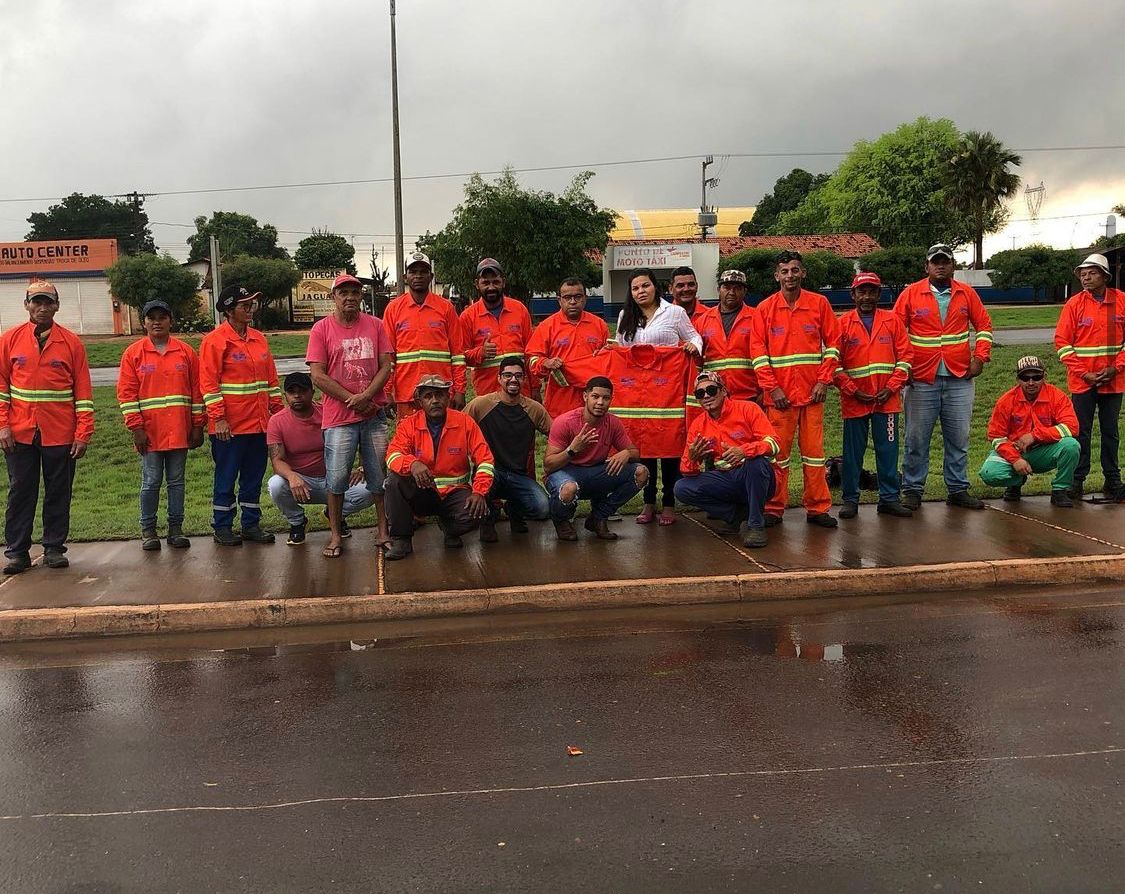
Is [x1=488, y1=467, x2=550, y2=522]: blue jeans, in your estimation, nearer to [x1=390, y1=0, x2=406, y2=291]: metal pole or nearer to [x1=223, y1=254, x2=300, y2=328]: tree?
[x1=390, y1=0, x2=406, y2=291]: metal pole

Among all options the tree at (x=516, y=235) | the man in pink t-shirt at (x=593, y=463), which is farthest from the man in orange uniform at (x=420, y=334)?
the tree at (x=516, y=235)

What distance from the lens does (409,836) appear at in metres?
3.40

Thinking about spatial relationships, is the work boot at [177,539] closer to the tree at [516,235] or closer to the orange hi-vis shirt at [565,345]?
the orange hi-vis shirt at [565,345]

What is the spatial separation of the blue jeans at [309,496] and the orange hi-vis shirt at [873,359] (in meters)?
3.90

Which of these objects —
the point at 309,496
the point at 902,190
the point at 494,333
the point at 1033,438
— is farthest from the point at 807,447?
the point at 902,190

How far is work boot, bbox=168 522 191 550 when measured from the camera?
755 cm

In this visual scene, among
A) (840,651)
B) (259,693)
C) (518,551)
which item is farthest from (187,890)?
(518,551)

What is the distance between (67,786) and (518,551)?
3.74 m

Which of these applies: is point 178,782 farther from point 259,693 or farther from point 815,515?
point 815,515

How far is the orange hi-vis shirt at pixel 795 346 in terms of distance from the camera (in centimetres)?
760

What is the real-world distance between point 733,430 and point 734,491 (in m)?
0.46

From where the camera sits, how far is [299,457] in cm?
755

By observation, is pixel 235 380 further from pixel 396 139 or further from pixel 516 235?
pixel 516 235

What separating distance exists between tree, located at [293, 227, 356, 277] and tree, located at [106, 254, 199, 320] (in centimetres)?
2350
